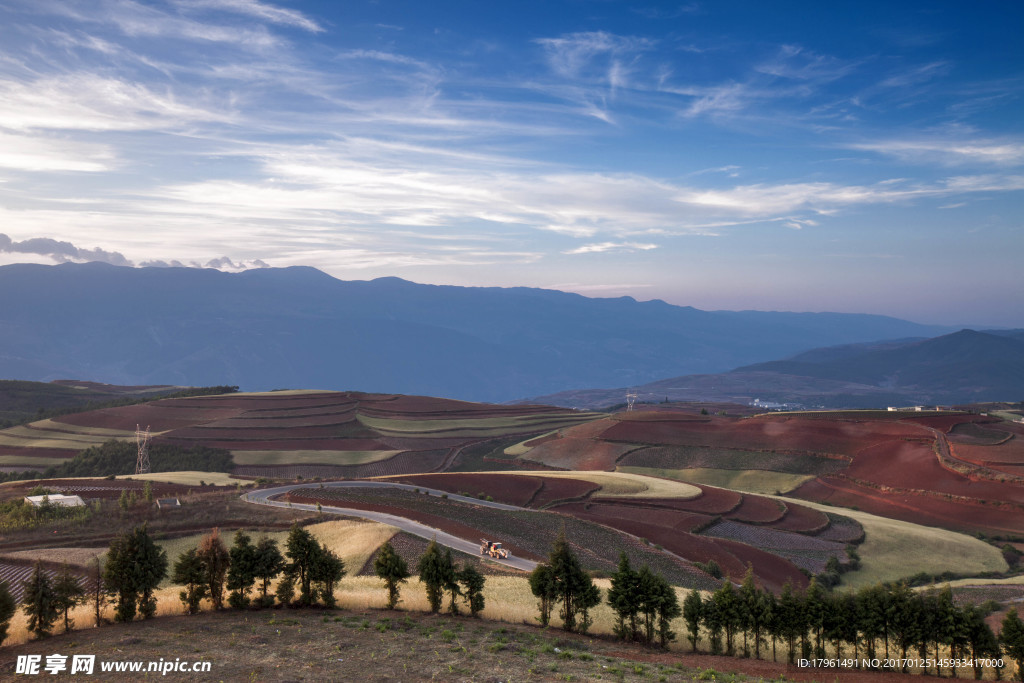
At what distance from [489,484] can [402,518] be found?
24.1 metres

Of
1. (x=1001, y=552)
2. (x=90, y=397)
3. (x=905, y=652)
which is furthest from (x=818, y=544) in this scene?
(x=90, y=397)

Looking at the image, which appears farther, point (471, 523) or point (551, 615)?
point (471, 523)

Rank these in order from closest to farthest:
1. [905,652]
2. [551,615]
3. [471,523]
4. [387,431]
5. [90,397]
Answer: [905,652], [551,615], [471,523], [387,431], [90,397]

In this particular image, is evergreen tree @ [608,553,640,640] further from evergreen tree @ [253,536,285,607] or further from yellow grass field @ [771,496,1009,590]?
yellow grass field @ [771,496,1009,590]

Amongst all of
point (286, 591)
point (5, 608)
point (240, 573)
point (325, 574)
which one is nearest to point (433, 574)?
point (325, 574)

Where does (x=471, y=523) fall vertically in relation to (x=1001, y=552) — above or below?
above

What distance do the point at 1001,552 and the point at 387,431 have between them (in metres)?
99.3

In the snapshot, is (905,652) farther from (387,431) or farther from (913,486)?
(387,431)

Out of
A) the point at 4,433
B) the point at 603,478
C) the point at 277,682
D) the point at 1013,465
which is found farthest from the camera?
the point at 4,433

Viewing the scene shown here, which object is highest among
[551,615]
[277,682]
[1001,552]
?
[277,682]

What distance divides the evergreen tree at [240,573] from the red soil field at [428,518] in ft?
63.7

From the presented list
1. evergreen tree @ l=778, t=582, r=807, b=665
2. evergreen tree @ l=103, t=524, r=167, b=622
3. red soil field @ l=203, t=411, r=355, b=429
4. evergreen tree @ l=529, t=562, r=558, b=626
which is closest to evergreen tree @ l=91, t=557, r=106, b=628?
evergreen tree @ l=103, t=524, r=167, b=622

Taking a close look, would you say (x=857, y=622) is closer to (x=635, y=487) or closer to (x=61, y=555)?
(x=61, y=555)

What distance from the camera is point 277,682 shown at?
18.5 metres
